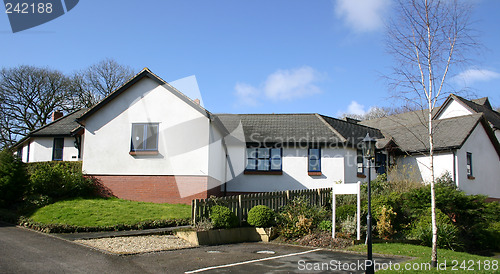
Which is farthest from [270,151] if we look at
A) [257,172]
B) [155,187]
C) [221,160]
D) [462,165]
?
[462,165]

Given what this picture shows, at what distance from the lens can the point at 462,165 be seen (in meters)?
23.1

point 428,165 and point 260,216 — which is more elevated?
point 428,165

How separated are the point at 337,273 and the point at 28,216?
1213 cm

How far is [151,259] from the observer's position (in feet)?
33.0

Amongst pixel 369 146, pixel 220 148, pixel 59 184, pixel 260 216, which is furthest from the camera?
pixel 220 148

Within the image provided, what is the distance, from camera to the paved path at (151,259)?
882 cm

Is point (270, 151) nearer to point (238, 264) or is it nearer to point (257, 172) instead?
point (257, 172)

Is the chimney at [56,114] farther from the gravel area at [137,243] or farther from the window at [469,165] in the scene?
the window at [469,165]

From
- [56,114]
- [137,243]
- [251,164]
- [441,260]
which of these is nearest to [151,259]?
[137,243]

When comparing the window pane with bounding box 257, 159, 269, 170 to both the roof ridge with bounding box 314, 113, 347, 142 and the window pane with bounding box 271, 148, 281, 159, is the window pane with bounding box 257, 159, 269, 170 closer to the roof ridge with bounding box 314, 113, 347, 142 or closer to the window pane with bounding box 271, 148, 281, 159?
the window pane with bounding box 271, 148, 281, 159

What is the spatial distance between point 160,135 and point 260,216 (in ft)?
25.0

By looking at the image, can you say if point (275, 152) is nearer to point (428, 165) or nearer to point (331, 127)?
point (331, 127)

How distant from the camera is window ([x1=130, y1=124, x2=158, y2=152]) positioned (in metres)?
19.5

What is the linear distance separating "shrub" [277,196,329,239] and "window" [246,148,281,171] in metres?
6.86
